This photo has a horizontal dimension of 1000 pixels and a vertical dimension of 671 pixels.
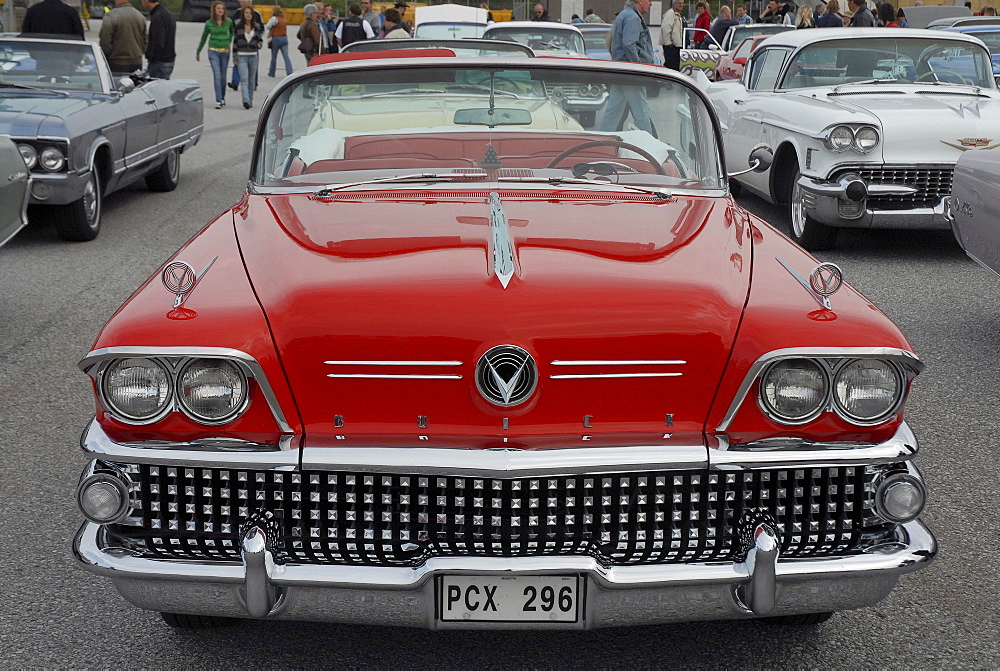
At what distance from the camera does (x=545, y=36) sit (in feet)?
48.8

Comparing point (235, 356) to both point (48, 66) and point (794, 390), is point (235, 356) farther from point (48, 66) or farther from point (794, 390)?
point (48, 66)

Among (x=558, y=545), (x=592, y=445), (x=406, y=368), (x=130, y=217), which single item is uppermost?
(x=406, y=368)

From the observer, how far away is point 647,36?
13.9 meters

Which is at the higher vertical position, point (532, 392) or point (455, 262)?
point (455, 262)

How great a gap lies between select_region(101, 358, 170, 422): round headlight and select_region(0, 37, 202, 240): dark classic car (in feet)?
19.4

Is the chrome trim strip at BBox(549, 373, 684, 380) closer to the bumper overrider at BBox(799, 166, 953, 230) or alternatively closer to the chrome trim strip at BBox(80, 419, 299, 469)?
the chrome trim strip at BBox(80, 419, 299, 469)

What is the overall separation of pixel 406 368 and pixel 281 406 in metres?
0.29

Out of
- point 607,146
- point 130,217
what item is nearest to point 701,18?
point 130,217

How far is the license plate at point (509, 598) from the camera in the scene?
8.04 ft

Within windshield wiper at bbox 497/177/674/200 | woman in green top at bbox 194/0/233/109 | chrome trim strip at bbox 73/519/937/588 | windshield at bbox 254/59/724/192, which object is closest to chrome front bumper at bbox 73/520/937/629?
chrome trim strip at bbox 73/519/937/588

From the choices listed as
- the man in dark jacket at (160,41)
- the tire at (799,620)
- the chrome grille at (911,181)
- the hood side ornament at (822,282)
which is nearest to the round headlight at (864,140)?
the chrome grille at (911,181)

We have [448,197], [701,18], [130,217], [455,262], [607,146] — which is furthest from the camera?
[701,18]

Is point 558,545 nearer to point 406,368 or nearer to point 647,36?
point 406,368

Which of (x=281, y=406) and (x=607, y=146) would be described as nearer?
(x=281, y=406)
